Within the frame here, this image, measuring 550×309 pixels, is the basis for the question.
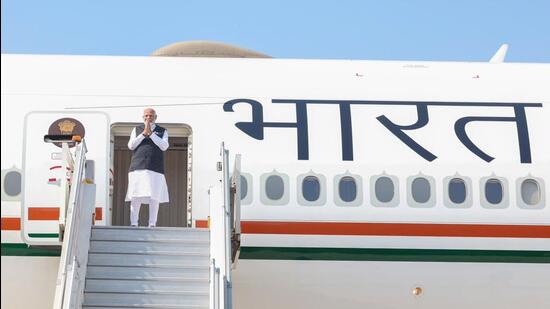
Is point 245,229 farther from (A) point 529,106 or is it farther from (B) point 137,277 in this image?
(A) point 529,106

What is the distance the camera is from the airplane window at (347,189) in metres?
12.0

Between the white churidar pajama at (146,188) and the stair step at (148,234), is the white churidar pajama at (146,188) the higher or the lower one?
the higher one

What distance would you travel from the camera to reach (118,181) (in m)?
13.3

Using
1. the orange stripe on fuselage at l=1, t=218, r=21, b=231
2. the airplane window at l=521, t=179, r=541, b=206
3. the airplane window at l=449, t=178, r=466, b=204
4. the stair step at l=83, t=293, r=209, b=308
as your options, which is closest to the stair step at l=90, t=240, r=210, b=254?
the stair step at l=83, t=293, r=209, b=308

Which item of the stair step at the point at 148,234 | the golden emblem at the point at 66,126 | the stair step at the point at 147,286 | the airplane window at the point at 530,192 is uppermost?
the golden emblem at the point at 66,126

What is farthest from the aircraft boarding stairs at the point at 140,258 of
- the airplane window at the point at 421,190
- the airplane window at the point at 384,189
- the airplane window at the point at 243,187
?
the airplane window at the point at 421,190

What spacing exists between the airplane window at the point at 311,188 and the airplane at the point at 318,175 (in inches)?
0.7

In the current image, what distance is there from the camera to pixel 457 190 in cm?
1216

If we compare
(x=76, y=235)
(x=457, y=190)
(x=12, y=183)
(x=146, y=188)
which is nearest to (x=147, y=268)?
(x=76, y=235)

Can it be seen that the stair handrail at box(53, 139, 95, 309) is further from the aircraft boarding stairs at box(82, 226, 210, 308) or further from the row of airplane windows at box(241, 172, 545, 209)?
the row of airplane windows at box(241, 172, 545, 209)

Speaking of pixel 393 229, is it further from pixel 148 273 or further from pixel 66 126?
pixel 66 126

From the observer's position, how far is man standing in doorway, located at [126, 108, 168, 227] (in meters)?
11.6

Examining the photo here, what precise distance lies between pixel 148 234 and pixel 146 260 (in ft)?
1.42

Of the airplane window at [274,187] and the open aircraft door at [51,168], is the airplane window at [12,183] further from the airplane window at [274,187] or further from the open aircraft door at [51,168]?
the airplane window at [274,187]
